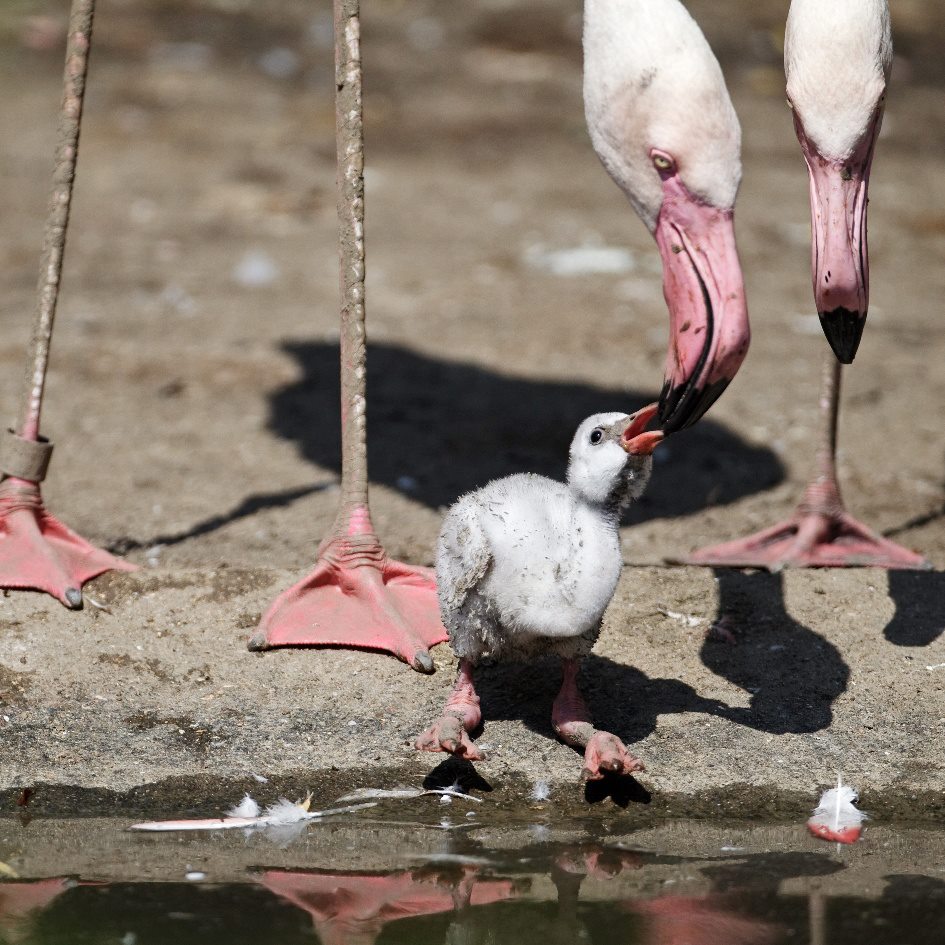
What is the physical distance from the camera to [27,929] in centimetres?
261

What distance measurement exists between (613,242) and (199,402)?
106 inches

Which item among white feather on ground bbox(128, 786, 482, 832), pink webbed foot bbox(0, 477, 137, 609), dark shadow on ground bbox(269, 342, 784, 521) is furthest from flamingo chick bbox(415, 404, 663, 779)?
dark shadow on ground bbox(269, 342, 784, 521)

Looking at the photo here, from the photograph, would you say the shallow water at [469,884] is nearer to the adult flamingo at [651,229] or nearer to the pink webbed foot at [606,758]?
the pink webbed foot at [606,758]

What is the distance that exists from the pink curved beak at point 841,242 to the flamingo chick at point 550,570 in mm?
432

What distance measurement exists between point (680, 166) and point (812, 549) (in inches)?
57.7

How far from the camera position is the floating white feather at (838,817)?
2977 millimetres

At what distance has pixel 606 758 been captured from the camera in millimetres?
3037

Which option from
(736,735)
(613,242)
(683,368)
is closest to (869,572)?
(736,735)

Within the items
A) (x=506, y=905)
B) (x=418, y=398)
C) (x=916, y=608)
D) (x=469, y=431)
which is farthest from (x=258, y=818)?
(x=418, y=398)

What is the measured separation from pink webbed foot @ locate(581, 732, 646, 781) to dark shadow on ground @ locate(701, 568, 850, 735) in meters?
0.42

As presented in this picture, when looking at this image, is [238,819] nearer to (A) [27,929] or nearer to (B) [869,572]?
(A) [27,929]

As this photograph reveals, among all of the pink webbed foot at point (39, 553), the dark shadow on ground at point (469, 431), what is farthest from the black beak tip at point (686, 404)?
the dark shadow on ground at point (469, 431)

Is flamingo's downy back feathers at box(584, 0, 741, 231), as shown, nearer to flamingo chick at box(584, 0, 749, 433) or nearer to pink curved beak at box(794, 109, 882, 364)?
flamingo chick at box(584, 0, 749, 433)

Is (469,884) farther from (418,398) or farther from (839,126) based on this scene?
(418,398)
